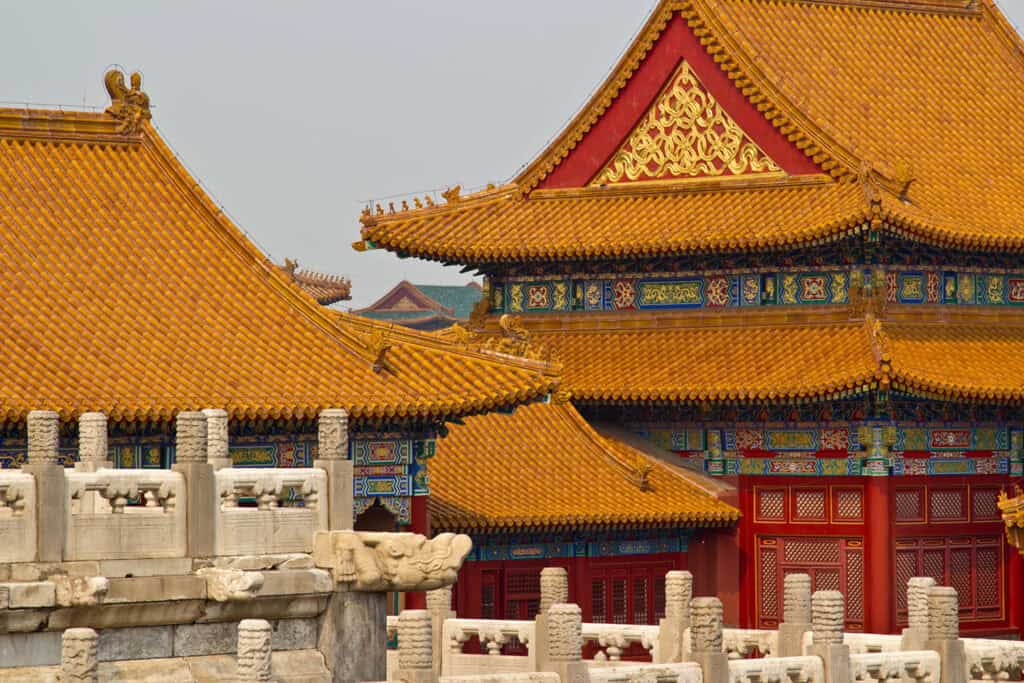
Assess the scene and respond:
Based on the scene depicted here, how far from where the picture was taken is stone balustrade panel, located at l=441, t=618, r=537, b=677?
3625 cm

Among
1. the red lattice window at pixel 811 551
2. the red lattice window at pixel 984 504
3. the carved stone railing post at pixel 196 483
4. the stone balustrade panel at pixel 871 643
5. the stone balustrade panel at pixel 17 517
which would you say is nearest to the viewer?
the stone balustrade panel at pixel 17 517

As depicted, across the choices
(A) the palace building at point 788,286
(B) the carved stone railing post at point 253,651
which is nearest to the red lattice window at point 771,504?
(A) the palace building at point 788,286

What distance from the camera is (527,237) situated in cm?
4994

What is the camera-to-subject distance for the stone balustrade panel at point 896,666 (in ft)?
106

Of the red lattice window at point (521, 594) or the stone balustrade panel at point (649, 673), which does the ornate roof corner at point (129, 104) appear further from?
the stone balustrade panel at point (649, 673)

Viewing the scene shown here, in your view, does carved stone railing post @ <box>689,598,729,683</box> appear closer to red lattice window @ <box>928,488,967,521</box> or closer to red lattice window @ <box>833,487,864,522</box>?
red lattice window @ <box>833,487,864,522</box>

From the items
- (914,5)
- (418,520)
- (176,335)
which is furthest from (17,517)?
(914,5)

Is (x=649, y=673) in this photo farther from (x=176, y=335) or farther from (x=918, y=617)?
(x=176, y=335)

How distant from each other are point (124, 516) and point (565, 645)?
15.0ft

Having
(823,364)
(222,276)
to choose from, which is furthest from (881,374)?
(222,276)

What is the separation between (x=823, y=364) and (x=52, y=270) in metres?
12.3

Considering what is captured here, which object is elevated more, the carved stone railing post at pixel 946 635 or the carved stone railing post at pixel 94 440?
the carved stone railing post at pixel 94 440

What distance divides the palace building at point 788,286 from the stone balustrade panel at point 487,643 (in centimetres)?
698

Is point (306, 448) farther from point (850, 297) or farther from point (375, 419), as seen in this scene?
point (850, 297)
